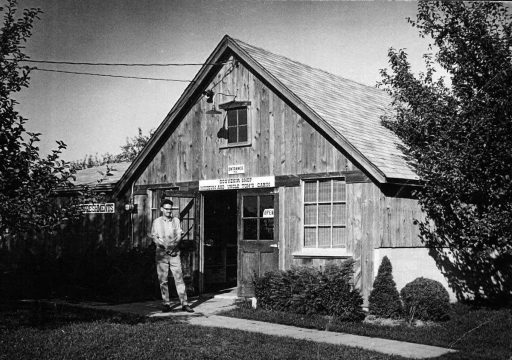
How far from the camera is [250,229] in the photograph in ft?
47.8

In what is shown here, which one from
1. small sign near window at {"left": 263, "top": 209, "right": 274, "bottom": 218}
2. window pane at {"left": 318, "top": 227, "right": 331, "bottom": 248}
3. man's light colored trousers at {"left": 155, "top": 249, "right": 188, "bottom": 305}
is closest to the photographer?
man's light colored trousers at {"left": 155, "top": 249, "right": 188, "bottom": 305}

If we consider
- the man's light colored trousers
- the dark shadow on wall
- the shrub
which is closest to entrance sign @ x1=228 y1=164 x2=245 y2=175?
the man's light colored trousers

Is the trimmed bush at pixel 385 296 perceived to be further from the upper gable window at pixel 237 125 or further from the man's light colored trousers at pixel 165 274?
the upper gable window at pixel 237 125

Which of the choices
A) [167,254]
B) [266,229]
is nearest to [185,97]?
[266,229]

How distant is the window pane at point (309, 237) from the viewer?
1350cm

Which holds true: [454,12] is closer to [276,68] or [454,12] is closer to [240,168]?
[276,68]

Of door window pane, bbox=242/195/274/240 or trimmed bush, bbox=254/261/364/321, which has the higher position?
door window pane, bbox=242/195/274/240

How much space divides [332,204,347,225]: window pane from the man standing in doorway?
3.43 metres

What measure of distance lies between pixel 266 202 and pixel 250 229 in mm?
787

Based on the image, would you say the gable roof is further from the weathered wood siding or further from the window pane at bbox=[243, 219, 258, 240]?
the window pane at bbox=[243, 219, 258, 240]

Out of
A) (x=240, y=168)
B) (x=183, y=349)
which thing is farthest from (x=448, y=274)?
(x=183, y=349)

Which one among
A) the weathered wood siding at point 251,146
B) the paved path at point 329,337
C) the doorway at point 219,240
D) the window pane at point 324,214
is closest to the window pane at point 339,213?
the window pane at point 324,214

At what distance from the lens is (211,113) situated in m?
14.8

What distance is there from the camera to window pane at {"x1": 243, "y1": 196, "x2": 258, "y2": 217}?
14.6 metres
